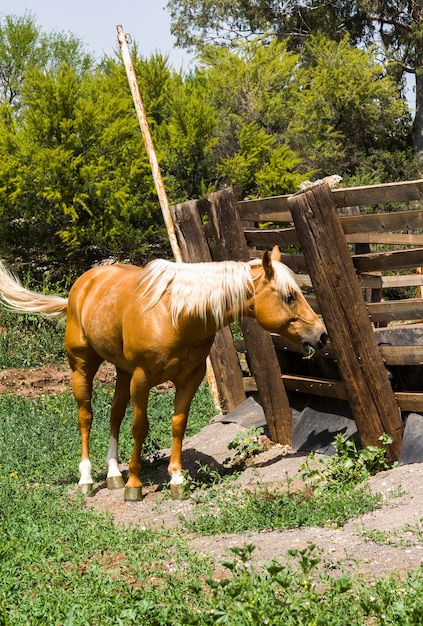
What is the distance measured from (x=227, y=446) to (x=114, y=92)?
1683cm

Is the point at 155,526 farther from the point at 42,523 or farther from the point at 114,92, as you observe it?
the point at 114,92

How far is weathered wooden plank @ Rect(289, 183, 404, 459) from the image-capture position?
6559 millimetres

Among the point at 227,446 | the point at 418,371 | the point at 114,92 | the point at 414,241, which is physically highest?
the point at 114,92

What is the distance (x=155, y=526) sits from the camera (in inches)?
242

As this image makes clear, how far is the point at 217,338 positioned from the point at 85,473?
8.16 feet

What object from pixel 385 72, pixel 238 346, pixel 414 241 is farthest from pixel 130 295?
pixel 385 72

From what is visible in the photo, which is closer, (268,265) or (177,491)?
(268,265)

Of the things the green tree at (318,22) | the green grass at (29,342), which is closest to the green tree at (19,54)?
the green tree at (318,22)

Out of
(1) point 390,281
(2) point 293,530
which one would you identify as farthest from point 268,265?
(1) point 390,281

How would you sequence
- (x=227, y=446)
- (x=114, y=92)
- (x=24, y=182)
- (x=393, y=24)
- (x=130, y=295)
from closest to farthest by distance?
(x=130, y=295) < (x=227, y=446) < (x=24, y=182) < (x=114, y=92) < (x=393, y=24)

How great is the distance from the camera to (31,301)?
844cm

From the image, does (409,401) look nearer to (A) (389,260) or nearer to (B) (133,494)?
(A) (389,260)

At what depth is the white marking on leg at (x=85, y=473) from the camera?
7530 mm

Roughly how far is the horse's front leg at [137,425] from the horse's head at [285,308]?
3.68 feet
